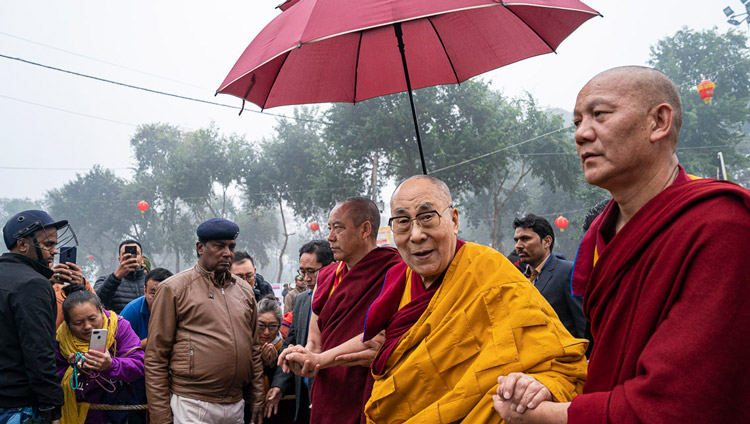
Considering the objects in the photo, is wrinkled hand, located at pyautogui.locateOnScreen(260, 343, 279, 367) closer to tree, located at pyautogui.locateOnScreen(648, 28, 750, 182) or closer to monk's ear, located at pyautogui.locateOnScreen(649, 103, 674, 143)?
monk's ear, located at pyautogui.locateOnScreen(649, 103, 674, 143)

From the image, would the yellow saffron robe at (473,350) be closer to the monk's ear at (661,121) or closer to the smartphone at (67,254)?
the monk's ear at (661,121)

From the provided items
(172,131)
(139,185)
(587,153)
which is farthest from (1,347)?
(172,131)

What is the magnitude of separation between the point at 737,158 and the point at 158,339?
3292 cm

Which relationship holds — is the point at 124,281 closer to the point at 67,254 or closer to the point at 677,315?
the point at 67,254

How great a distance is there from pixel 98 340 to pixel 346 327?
87.3 inches

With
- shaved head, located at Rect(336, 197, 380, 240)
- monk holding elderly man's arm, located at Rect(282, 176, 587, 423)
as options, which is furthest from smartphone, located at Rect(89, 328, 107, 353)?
monk holding elderly man's arm, located at Rect(282, 176, 587, 423)

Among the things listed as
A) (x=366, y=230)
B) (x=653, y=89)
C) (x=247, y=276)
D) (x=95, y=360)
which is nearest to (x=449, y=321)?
(x=653, y=89)

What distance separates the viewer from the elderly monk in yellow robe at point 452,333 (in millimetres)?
1876

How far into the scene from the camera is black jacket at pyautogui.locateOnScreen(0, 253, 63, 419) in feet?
10.9

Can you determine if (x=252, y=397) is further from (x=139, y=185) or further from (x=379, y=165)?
(x=139, y=185)

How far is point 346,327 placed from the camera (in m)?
3.01

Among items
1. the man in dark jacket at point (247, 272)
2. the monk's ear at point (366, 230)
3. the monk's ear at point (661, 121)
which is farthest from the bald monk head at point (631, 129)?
the man in dark jacket at point (247, 272)

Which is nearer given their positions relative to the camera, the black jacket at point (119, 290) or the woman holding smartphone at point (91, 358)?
the woman holding smartphone at point (91, 358)

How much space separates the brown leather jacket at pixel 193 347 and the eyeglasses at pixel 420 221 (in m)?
2.20
